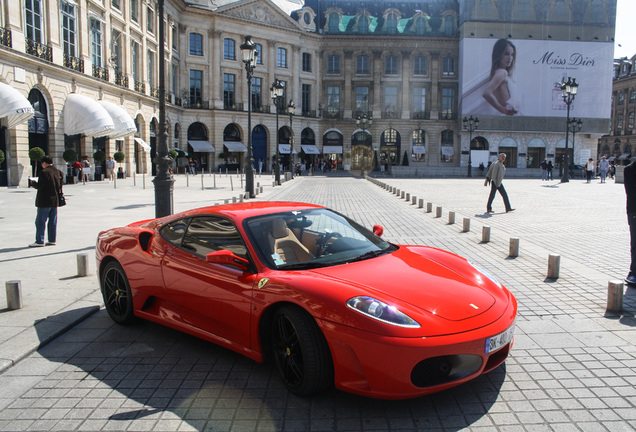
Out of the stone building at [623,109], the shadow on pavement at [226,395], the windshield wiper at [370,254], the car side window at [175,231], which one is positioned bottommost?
the shadow on pavement at [226,395]

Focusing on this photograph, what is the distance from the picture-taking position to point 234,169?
197 feet

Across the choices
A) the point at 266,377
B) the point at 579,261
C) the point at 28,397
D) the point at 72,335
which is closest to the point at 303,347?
the point at 266,377

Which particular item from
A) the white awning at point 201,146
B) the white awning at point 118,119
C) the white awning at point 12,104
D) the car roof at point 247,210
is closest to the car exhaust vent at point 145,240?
the car roof at point 247,210

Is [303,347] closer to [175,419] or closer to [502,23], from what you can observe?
[175,419]

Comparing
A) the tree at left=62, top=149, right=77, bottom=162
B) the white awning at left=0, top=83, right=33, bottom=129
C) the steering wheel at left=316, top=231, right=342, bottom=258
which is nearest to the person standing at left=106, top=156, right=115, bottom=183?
the tree at left=62, top=149, right=77, bottom=162

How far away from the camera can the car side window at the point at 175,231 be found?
505cm

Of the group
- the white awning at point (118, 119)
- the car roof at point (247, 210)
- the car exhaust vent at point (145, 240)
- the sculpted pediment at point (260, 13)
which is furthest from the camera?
the sculpted pediment at point (260, 13)

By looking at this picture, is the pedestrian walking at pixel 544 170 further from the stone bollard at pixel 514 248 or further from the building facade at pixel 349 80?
the stone bollard at pixel 514 248

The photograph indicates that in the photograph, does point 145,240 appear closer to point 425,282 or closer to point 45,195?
point 425,282

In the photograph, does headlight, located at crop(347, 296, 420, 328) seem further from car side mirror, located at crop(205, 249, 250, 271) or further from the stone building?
the stone building

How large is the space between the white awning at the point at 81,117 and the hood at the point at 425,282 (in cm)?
2905

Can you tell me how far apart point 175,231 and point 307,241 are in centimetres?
138

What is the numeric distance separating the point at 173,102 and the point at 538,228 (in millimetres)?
47524

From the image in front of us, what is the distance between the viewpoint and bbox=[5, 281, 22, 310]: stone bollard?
5.93 metres
